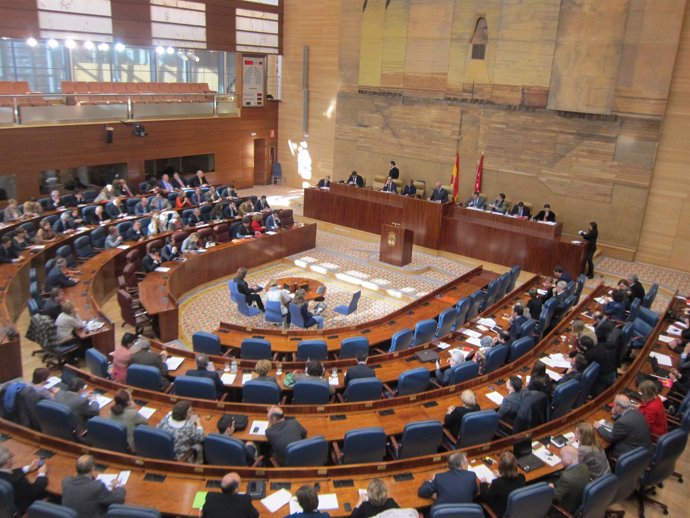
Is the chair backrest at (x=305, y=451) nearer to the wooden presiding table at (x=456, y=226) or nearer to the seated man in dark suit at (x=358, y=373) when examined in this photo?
the seated man in dark suit at (x=358, y=373)

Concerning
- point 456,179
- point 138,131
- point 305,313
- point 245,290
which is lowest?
point 305,313

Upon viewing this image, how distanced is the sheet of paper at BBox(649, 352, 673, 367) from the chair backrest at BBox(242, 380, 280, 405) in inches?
207

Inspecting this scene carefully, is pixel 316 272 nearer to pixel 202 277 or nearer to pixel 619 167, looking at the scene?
pixel 202 277

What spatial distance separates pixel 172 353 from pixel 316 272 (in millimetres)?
6213

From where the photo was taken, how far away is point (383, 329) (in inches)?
350

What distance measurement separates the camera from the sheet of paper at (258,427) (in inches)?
226

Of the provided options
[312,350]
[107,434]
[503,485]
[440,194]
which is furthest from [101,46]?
[503,485]

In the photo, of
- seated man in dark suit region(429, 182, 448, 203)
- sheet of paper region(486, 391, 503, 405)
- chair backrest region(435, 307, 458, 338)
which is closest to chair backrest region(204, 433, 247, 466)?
sheet of paper region(486, 391, 503, 405)

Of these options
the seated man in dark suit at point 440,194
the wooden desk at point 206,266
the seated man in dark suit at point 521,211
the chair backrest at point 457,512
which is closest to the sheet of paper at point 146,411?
the chair backrest at point 457,512

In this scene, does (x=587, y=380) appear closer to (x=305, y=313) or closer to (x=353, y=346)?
(x=353, y=346)

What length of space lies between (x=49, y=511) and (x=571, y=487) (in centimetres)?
415

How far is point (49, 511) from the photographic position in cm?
405

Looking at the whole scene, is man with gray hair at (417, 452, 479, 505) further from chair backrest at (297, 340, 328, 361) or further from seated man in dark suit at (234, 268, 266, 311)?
seated man in dark suit at (234, 268, 266, 311)

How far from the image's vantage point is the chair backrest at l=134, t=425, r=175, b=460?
202 inches
